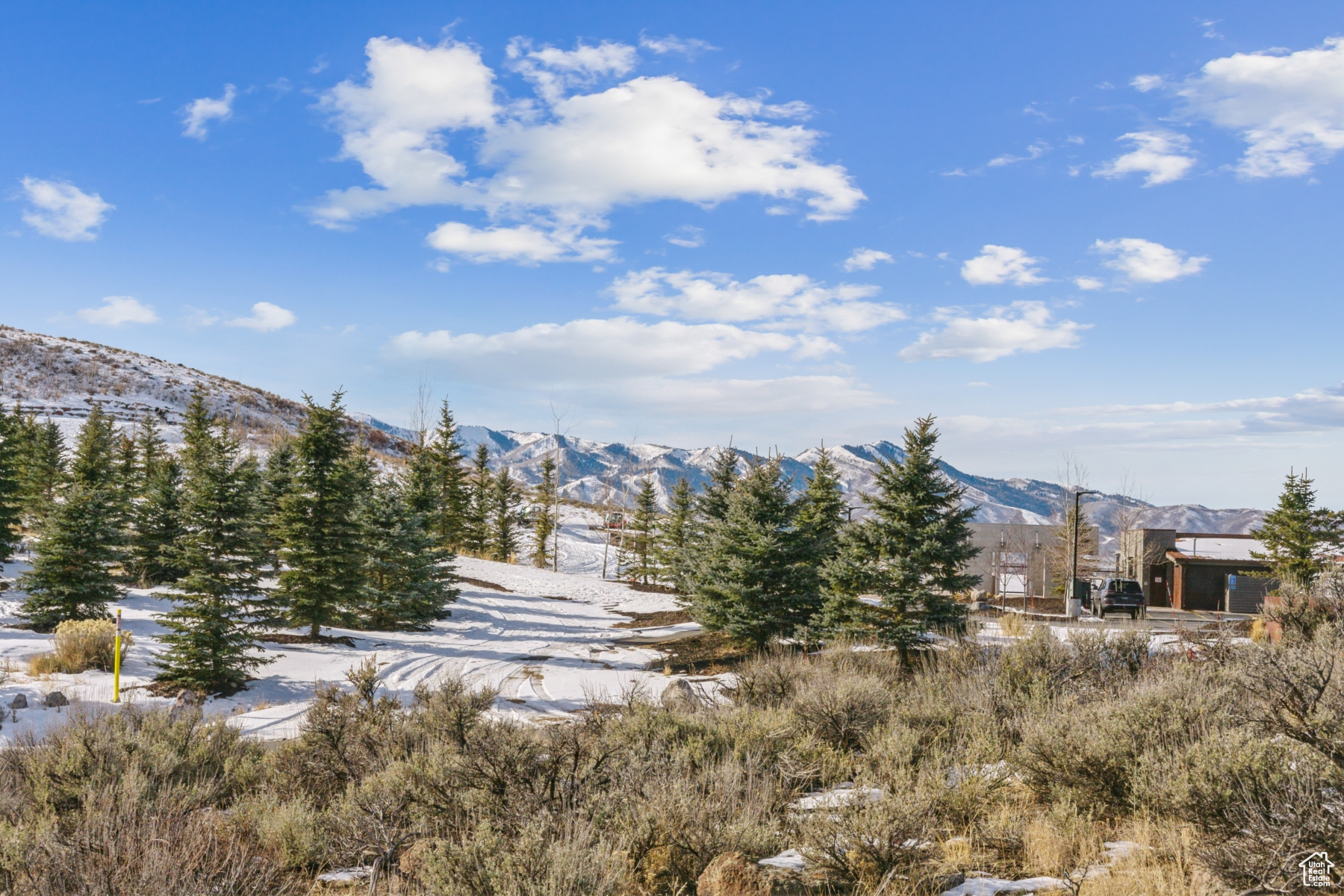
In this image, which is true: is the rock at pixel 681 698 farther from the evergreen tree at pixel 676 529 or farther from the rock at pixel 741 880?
the evergreen tree at pixel 676 529

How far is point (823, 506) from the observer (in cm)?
2142

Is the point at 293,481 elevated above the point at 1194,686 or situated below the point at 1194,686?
above

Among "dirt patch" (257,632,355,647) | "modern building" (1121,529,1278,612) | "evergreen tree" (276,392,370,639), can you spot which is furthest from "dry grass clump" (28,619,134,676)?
"modern building" (1121,529,1278,612)

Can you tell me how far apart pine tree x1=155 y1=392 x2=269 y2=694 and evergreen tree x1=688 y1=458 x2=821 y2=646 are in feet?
31.6

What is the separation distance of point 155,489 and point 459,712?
59.9 ft

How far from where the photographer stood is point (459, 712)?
7.38m

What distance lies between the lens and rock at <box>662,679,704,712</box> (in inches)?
366

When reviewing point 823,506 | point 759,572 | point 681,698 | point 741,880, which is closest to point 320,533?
point 759,572

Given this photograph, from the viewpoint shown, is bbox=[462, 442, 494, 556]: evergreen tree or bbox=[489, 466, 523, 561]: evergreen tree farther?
bbox=[489, 466, 523, 561]: evergreen tree

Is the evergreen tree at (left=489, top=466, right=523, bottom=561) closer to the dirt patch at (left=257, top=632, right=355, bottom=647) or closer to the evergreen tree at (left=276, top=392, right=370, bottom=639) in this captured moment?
the evergreen tree at (left=276, top=392, right=370, bottom=639)

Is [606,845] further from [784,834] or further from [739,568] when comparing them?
[739,568]

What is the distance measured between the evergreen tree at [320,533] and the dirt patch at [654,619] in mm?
8375

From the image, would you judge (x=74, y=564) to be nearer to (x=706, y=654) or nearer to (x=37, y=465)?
(x=706, y=654)

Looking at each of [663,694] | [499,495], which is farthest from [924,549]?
[499,495]
